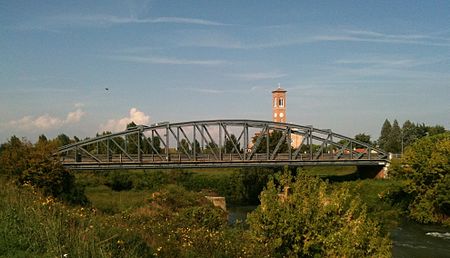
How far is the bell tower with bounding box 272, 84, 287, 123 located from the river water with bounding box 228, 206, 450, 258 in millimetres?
71893

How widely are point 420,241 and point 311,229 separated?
19.4m

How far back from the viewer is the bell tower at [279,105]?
11081 centimetres

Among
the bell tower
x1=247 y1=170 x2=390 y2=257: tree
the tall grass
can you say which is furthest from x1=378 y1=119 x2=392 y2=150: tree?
the tall grass

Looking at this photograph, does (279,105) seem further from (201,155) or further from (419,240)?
(419,240)

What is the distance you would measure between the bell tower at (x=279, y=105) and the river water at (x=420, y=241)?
71.9 m

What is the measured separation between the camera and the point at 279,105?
11138 centimetres

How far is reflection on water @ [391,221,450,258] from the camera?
89.7 feet

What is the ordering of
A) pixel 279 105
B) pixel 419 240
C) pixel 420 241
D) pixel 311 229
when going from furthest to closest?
pixel 279 105
pixel 419 240
pixel 420 241
pixel 311 229

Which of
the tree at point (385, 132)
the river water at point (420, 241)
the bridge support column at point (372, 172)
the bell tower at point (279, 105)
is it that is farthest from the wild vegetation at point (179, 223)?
the tree at point (385, 132)

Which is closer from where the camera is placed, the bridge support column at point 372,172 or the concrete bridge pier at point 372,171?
the concrete bridge pier at point 372,171

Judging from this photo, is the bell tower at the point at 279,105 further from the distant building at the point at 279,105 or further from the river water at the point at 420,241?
the river water at the point at 420,241

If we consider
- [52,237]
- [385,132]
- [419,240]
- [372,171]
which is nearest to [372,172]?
[372,171]

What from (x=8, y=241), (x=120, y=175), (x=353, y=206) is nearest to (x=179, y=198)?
(x=353, y=206)

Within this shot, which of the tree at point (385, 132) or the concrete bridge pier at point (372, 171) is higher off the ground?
the tree at point (385, 132)
